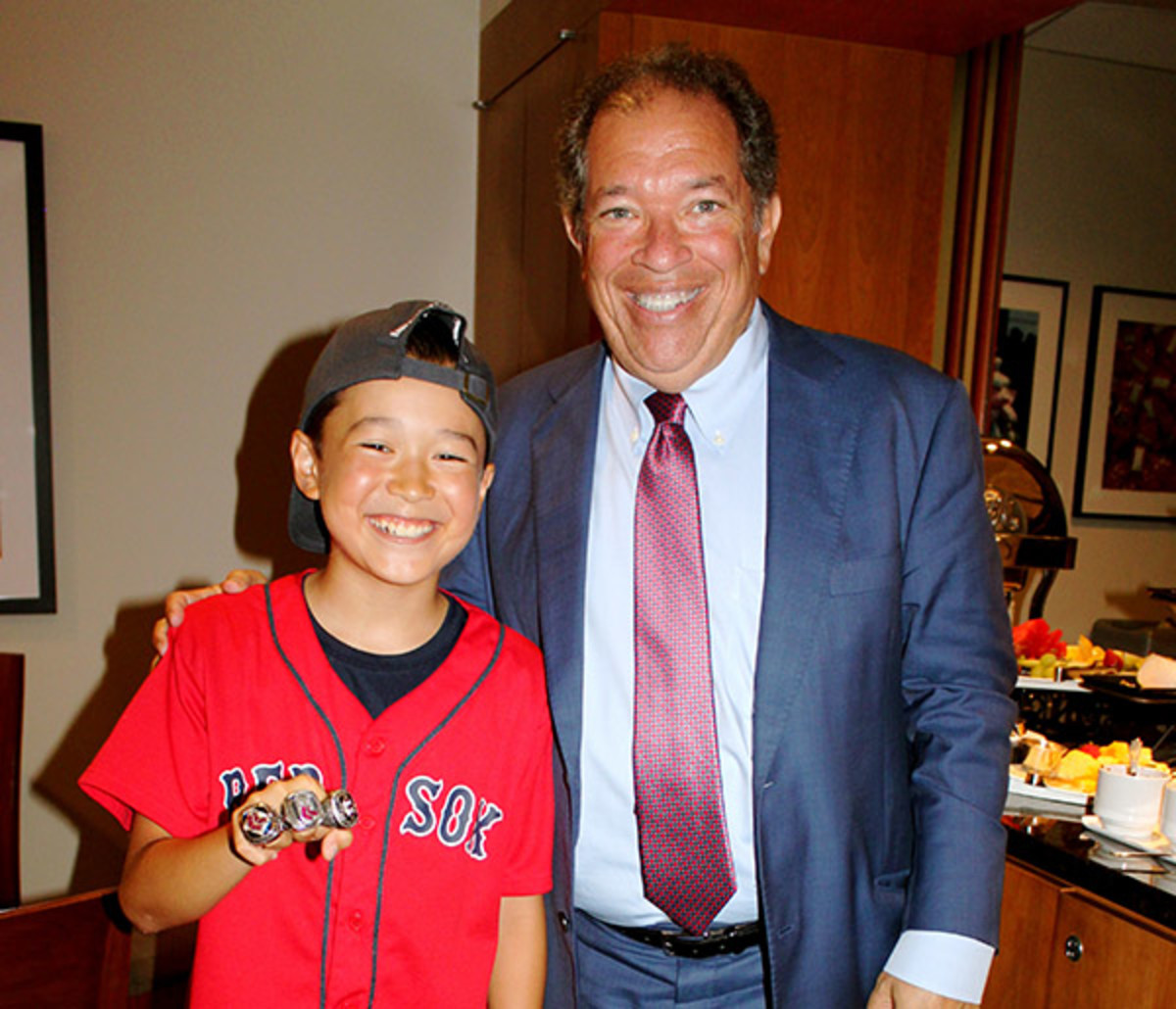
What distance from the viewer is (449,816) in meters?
1.18

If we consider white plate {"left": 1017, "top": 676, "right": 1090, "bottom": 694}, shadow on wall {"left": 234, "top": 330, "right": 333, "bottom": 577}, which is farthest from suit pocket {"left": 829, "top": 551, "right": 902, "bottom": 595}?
shadow on wall {"left": 234, "top": 330, "right": 333, "bottom": 577}

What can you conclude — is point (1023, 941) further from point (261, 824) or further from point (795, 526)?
point (261, 824)

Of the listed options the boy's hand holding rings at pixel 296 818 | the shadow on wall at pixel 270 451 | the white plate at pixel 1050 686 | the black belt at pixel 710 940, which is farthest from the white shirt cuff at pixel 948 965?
the shadow on wall at pixel 270 451

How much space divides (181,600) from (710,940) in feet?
2.63

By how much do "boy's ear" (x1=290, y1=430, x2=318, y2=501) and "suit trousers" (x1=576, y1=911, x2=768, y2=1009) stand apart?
0.71 meters

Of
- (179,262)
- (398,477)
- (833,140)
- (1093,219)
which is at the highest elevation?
(1093,219)

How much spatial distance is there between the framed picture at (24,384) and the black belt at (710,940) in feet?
7.03

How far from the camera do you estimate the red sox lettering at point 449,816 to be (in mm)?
1161

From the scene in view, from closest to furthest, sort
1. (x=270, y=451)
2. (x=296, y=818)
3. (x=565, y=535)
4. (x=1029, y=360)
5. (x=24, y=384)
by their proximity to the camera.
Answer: (x=296, y=818)
(x=565, y=535)
(x=24, y=384)
(x=270, y=451)
(x=1029, y=360)

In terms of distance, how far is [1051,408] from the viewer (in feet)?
13.9

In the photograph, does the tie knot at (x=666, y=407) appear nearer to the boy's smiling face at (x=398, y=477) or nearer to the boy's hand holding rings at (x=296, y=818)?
the boy's smiling face at (x=398, y=477)

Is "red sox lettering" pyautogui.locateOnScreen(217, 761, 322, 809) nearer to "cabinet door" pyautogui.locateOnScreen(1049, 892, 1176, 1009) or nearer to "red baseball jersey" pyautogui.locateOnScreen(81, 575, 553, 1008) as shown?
"red baseball jersey" pyautogui.locateOnScreen(81, 575, 553, 1008)

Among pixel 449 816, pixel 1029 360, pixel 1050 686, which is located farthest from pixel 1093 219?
pixel 449 816

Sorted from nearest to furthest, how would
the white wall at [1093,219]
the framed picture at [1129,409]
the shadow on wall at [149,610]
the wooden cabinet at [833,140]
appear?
the wooden cabinet at [833,140] → the shadow on wall at [149,610] → the white wall at [1093,219] → the framed picture at [1129,409]
